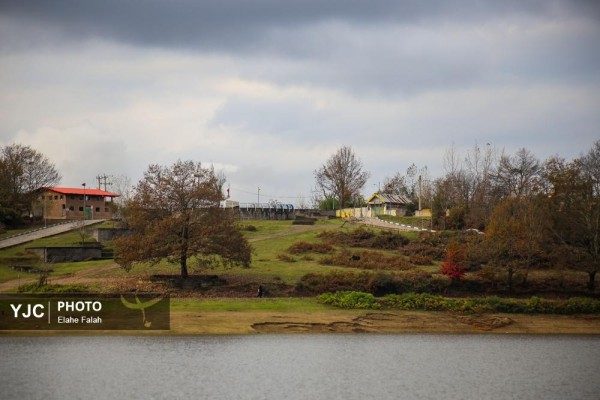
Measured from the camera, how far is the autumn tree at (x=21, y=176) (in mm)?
109812

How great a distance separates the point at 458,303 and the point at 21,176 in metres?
85.0

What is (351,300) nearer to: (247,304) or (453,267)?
(247,304)

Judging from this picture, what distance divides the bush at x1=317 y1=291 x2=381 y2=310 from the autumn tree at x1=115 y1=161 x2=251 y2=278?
9.01 meters

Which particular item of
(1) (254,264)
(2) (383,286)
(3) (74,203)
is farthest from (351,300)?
(3) (74,203)

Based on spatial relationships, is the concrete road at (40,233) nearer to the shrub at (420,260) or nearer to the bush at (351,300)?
the bush at (351,300)

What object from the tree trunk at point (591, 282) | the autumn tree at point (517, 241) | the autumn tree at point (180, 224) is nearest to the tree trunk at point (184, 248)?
the autumn tree at point (180, 224)

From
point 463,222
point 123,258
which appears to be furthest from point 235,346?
point 463,222

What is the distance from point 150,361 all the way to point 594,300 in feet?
131

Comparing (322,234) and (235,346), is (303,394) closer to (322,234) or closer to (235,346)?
(235,346)

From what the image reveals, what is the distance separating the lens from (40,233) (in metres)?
95.8

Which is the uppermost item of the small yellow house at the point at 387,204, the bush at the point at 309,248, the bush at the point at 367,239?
the small yellow house at the point at 387,204

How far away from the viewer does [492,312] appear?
59.1m

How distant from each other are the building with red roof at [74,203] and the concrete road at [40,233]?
501 inches

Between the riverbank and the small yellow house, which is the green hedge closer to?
the riverbank
